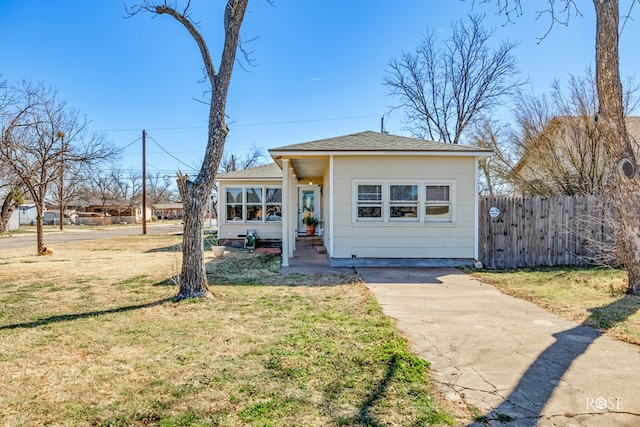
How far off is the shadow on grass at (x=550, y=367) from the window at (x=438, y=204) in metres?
4.41

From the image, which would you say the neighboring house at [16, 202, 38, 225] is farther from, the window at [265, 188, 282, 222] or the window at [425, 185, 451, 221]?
the window at [425, 185, 451, 221]

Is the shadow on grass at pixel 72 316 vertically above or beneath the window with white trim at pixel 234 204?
beneath

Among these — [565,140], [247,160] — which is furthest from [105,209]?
[565,140]

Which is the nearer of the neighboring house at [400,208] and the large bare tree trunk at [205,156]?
the large bare tree trunk at [205,156]

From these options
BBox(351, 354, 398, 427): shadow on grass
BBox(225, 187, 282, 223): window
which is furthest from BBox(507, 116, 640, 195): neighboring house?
BBox(351, 354, 398, 427): shadow on grass

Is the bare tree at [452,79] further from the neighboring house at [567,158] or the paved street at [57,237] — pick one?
the paved street at [57,237]

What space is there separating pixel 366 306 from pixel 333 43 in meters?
12.2

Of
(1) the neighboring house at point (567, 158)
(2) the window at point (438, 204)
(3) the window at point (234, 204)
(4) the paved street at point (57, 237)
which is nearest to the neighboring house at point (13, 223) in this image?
(4) the paved street at point (57, 237)

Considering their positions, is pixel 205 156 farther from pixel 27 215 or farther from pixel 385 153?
pixel 27 215

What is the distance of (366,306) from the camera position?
217 inches

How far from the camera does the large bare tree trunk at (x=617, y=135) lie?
5988 millimetres

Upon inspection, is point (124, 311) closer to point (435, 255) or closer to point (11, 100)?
point (435, 255)

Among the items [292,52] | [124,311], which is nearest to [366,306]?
[124,311]

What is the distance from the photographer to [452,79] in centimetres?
2533
